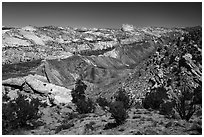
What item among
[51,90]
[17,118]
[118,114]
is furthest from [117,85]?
[118,114]

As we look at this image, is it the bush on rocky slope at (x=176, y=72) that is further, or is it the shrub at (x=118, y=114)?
the bush on rocky slope at (x=176, y=72)

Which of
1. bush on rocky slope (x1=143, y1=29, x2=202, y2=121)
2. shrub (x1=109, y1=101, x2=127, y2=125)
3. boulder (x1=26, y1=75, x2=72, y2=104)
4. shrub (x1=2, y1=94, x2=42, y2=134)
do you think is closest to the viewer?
shrub (x1=109, y1=101, x2=127, y2=125)

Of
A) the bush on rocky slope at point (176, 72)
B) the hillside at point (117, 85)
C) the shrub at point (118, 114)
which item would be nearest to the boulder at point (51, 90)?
the hillside at point (117, 85)

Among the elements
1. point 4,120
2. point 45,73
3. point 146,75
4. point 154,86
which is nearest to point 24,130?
point 4,120

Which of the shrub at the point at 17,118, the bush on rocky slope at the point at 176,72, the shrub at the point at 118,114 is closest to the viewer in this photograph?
the shrub at the point at 118,114

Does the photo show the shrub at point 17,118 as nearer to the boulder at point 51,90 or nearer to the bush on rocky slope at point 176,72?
the bush on rocky slope at point 176,72

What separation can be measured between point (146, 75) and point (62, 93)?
16.7 m

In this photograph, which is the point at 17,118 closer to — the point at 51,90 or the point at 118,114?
the point at 118,114

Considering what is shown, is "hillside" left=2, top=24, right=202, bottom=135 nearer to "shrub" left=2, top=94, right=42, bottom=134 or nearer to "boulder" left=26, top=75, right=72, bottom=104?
"boulder" left=26, top=75, right=72, bottom=104

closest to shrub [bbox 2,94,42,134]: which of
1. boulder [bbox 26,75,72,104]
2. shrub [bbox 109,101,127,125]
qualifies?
shrub [bbox 109,101,127,125]

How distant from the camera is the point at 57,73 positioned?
67.4m

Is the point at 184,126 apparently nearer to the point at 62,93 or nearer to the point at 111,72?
the point at 62,93

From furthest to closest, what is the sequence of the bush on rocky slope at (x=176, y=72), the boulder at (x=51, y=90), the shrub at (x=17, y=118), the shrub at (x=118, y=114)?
the boulder at (x=51, y=90), the bush on rocky slope at (x=176, y=72), the shrub at (x=17, y=118), the shrub at (x=118, y=114)

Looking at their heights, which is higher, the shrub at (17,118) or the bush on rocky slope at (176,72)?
the bush on rocky slope at (176,72)
